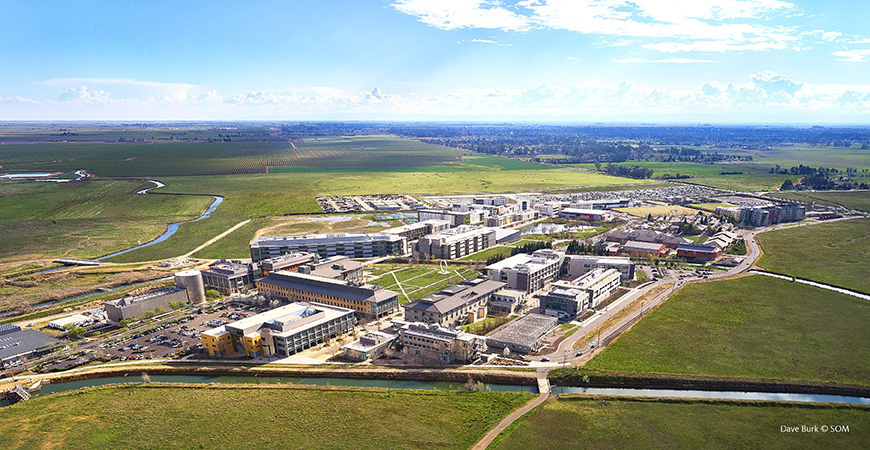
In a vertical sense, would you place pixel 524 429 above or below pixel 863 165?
below

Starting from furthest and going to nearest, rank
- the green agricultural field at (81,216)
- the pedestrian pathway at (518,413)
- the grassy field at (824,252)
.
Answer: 1. the green agricultural field at (81,216)
2. the grassy field at (824,252)
3. the pedestrian pathway at (518,413)

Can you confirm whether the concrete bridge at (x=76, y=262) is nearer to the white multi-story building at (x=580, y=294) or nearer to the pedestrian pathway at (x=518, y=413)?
the white multi-story building at (x=580, y=294)

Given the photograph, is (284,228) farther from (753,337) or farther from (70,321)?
(753,337)

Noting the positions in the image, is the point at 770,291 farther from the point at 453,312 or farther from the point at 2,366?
the point at 2,366

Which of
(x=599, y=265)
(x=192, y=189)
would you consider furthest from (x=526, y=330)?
(x=192, y=189)

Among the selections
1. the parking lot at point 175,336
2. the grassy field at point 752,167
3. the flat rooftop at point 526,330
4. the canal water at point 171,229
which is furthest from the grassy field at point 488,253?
the grassy field at point 752,167

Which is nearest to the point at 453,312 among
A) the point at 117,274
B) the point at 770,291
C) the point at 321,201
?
A: the point at 770,291

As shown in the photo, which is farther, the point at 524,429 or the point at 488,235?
the point at 488,235
